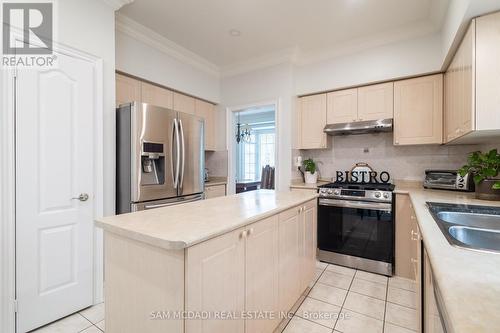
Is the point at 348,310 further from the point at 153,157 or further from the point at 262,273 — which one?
the point at 153,157

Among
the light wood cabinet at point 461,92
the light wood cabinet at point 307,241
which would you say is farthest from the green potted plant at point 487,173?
the light wood cabinet at point 307,241

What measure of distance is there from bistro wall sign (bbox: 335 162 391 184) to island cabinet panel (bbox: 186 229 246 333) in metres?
2.51

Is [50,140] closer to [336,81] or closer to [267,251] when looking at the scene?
[267,251]

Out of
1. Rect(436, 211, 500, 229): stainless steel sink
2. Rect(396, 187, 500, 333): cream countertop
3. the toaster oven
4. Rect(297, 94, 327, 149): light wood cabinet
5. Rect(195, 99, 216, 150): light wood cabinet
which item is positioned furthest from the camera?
Rect(195, 99, 216, 150): light wood cabinet

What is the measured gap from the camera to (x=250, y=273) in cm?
134

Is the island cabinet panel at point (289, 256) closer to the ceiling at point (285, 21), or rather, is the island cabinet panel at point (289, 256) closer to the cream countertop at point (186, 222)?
the cream countertop at point (186, 222)

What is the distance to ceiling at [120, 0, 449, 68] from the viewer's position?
93.3 inches

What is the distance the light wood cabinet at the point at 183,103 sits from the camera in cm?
341

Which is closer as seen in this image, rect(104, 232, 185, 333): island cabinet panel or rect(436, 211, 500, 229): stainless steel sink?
rect(104, 232, 185, 333): island cabinet panel

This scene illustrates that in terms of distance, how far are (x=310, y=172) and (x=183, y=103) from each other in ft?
6.93

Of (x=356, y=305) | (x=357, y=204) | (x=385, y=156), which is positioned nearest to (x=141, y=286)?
(x=356, y=305)

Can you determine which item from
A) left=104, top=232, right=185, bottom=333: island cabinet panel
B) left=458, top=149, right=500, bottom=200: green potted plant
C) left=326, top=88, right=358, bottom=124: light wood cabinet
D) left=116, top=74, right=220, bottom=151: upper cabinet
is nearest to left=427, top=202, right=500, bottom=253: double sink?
left=458, top=149, right=500, bottom=200: green potted plant

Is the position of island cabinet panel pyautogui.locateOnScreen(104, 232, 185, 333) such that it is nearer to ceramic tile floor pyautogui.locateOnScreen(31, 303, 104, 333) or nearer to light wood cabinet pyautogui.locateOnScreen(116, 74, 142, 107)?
ceramic tile floor pyautogui.locateOnScreen(31, 303, 104, 333)

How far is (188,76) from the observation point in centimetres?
352
